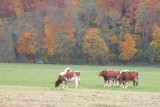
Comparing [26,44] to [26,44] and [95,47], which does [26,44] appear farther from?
[95,47]

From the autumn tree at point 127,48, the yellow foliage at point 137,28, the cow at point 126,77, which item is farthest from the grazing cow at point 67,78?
the yellow foliage at point 137,28

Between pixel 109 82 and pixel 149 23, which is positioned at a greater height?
pixel 149 23

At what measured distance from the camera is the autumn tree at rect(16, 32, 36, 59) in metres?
97.9

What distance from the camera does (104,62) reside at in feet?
306

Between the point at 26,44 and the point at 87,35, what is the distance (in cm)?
1462

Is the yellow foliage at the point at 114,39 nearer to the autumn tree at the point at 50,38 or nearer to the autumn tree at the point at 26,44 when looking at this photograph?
the autumn tree at the point at 50,38

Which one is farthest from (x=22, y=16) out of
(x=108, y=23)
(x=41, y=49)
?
(x=108, y=23)

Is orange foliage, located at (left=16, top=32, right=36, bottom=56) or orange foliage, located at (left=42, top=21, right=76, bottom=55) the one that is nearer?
orange foliage, located at (left=42, top=21, right=76, bottom=55)

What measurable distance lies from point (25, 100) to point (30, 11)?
318ft

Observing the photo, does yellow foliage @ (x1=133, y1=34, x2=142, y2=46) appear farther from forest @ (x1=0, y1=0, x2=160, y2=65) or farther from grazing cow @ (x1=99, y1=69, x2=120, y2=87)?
grazing cow @ (x1=99, y1=69, x2=120, y2=87)

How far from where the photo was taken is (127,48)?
3762 inches

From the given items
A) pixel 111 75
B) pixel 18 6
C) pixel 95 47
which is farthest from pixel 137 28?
pixel 111 75

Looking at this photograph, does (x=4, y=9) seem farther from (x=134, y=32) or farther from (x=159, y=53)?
(x=159, y=53)

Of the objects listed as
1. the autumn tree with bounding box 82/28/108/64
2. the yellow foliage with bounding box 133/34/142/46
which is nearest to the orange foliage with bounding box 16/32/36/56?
the autumn tree with bounding box 82/28/108/64
